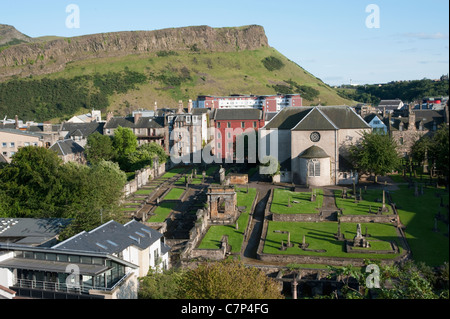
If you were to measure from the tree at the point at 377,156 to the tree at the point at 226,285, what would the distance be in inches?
1406

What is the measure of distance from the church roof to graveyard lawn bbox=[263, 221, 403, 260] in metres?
15.4

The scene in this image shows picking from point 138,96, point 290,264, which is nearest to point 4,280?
point 290,264

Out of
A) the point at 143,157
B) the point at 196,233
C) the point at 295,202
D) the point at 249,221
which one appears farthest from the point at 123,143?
the point at 196,233

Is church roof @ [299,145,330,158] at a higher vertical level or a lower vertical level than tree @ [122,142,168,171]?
higher

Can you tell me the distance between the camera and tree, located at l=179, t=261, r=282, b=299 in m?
20.7

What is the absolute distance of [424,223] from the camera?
41.0 m

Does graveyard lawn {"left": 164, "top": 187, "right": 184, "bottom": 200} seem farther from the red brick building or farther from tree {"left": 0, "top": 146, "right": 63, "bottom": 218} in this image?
the red brick building

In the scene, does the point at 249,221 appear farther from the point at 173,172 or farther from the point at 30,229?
the point at 173,172

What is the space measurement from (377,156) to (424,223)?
48.6ft

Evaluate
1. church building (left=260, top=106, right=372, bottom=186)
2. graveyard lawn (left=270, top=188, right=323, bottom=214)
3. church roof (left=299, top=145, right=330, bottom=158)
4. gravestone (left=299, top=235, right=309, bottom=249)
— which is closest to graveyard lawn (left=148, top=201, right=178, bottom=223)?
graveyard lawn (left=270, top=188, right=323, bottom=214)

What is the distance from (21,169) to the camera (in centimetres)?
4381

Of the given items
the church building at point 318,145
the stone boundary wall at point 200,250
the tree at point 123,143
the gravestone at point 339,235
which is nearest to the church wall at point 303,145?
the church building at point 318,145

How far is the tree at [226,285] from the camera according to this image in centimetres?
2067
